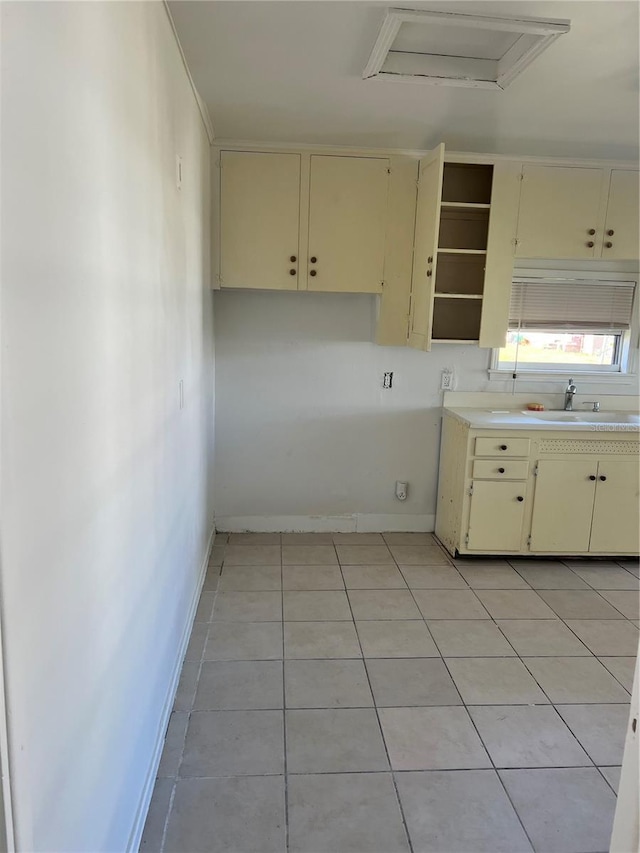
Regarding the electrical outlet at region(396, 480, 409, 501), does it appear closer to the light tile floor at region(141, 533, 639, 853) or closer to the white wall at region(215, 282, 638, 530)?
the white wall at region(215, 282, 638, 530)

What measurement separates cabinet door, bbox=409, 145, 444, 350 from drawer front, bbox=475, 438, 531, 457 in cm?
68

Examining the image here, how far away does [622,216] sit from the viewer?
364cm

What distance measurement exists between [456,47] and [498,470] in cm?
221

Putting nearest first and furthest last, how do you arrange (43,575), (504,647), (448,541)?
1. (43,575)
2. (504,647)
3. (448,541)

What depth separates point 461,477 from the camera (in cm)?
366

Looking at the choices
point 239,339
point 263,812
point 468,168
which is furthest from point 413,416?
point 263,812

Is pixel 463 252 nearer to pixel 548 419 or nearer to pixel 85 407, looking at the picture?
pixel 548 419

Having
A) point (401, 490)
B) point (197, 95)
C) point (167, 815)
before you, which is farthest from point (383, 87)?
point (167, 815)

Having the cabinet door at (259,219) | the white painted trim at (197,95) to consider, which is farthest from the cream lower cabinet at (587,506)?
the white painted trim at (197,95)

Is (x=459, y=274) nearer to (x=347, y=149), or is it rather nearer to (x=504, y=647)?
(x=347, y=149)

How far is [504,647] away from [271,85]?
2.71m

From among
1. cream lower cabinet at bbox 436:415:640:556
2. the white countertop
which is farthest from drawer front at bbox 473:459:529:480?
the white countertop

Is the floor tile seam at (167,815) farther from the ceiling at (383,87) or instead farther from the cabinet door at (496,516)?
the ceiling at (383,87)

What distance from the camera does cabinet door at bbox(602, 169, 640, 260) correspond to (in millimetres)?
3607
